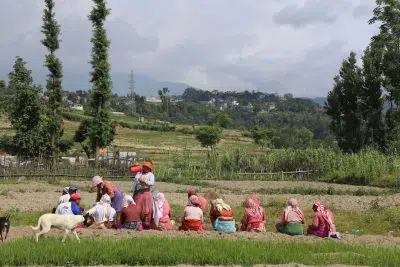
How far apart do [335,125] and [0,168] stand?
108ft

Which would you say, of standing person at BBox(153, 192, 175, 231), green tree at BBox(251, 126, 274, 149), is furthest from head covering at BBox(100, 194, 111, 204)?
green tree at BBox(251, 126, 274, 149)

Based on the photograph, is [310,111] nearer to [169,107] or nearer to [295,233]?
[169,107]

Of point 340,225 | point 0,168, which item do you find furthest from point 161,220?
point 0,168

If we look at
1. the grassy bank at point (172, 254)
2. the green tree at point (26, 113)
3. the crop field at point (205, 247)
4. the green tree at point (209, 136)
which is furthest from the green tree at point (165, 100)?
the grassy bank at point (172, 254)

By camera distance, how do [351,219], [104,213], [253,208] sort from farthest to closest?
[351,219] → [253,208] → [104,213]

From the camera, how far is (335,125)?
53.8 meters

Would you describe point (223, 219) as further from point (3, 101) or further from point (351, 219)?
point (3, 101)

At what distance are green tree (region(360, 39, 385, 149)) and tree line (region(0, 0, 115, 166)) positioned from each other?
23.5 m

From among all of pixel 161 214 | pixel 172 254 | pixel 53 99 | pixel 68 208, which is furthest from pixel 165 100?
pixel 172 254

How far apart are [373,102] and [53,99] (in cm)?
2822

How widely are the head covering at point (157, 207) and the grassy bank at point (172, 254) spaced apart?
2.31 meters

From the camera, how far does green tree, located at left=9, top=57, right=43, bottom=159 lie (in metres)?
41.0

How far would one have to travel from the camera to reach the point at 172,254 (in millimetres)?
9398

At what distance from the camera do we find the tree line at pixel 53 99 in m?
40.7
